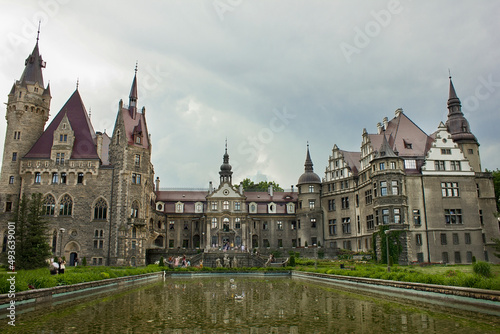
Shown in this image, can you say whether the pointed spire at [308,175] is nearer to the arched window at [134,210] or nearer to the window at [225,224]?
the window at [225,224]

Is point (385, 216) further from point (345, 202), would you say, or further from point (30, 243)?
point (30, 243)

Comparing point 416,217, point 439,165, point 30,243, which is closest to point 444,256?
point 416,217

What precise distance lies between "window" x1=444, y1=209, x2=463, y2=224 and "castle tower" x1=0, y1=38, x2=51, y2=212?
55.7 m

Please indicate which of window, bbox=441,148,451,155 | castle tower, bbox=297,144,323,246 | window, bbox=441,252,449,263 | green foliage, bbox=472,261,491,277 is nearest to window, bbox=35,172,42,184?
castle tower, bbox=297,144,323,246

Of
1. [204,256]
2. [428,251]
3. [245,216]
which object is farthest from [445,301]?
[245,216]

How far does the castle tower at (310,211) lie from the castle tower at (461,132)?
71.4 feet

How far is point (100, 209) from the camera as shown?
5175 centimetres

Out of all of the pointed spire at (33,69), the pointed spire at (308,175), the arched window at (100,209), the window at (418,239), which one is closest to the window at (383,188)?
the window at (418,239)

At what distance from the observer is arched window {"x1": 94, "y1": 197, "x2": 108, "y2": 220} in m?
51.5

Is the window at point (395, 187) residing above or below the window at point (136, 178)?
below

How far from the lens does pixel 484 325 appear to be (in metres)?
11.3

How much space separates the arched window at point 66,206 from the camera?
51.2m

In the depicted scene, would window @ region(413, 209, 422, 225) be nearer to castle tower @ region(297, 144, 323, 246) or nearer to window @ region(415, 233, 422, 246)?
window @ region(415, 233, 422, 246)

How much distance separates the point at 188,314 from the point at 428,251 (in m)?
40.1
